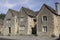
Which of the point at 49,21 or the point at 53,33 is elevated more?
the point at 49,21

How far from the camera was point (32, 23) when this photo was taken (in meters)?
57.5

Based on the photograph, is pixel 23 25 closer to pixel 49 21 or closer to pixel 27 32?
pixel 27 32

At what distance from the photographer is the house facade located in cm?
5014

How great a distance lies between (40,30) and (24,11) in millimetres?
8782

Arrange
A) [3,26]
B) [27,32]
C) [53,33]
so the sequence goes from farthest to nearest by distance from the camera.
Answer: [3,26]
[27,32]
[53,33]

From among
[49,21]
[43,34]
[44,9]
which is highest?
[44,9]

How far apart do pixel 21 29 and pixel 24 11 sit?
561 cm

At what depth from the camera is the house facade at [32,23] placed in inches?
1974

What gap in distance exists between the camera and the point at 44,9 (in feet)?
166

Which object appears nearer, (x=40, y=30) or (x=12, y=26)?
(x=40, y=30)

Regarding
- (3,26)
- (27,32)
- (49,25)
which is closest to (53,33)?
(49,25)

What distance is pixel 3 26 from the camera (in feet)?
195

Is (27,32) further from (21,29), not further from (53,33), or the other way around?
(53,33)

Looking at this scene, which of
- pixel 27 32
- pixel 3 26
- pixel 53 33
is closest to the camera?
Answer: pixel 53 33
